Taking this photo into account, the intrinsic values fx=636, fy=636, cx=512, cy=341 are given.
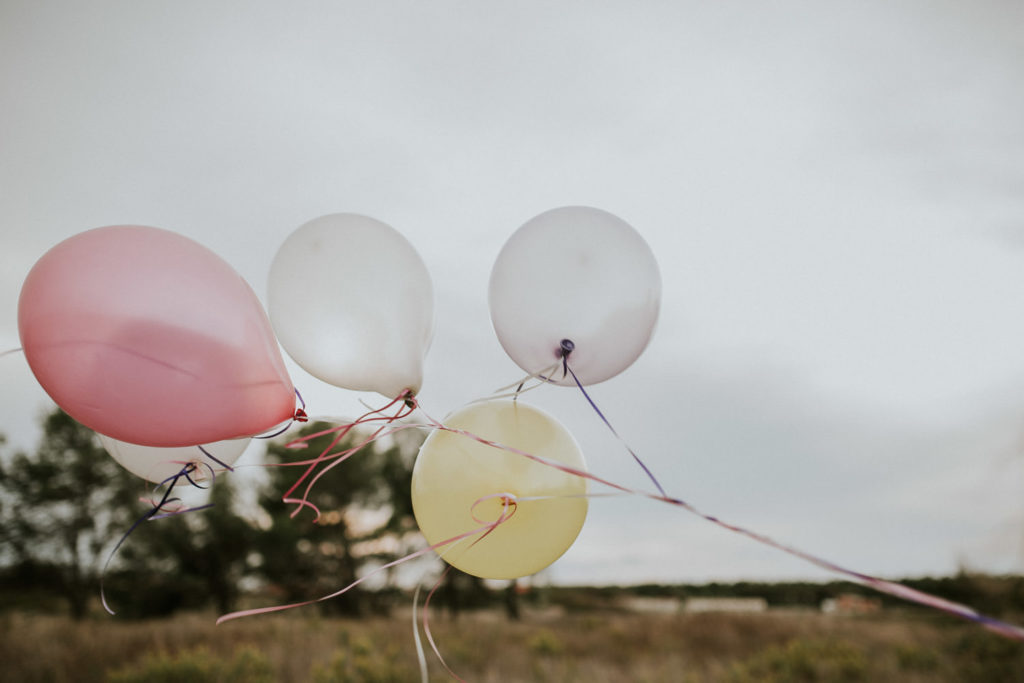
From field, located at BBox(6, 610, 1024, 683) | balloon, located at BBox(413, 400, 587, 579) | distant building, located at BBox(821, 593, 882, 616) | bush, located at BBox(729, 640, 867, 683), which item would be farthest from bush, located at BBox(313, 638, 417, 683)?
distant building, located at BBox(821, 593, 882, 616)

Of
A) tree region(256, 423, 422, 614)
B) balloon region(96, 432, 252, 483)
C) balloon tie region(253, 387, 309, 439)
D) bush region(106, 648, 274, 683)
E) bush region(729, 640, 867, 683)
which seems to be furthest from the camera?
tree region(256, 423, 422, 614)

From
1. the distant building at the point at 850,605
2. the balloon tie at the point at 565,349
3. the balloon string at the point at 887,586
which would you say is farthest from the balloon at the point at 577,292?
the distant building at the point at 850,605

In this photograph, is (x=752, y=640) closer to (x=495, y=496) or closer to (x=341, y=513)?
(x=495, y=496)

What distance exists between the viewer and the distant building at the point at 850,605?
761 cm

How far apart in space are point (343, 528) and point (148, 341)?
1088 cm

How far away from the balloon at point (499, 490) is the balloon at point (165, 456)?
0.69 meters

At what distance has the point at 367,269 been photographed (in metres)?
1.61

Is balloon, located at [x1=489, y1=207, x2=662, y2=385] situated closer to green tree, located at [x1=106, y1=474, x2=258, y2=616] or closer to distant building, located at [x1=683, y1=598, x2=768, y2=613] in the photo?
distant building, located at [x1=683, y1=598, x2=768, y2=613]

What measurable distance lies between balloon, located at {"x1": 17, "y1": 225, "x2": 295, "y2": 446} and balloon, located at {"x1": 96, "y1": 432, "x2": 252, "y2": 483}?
0.42 meters

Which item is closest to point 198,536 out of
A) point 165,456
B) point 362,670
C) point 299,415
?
point 362,670

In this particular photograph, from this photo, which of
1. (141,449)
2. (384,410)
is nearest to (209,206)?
(141,449)

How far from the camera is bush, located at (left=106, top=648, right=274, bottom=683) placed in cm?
529

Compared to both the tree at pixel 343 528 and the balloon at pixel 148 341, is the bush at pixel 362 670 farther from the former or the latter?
the tree at pixel 343 528

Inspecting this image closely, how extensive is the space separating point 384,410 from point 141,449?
3.20 ft
